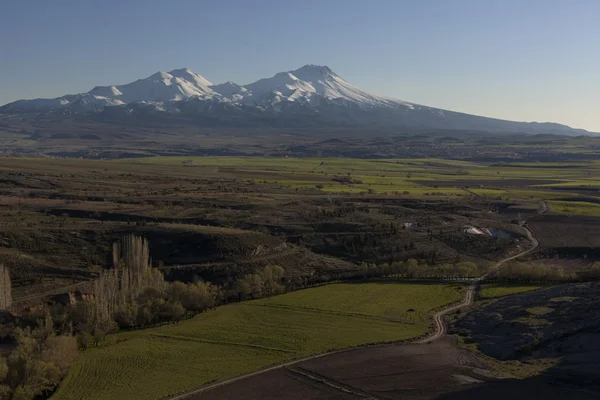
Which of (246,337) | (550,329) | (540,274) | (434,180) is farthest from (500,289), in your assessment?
(434,180)

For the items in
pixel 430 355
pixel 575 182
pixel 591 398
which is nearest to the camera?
pixel 591 398

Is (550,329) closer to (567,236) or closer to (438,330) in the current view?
(438,330)

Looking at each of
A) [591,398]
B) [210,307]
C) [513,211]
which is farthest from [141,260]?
[513,211]

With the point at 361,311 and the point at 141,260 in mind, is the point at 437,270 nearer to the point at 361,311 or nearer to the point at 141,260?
the point at 361,311

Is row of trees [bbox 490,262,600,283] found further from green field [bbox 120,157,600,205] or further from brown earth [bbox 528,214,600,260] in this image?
green field [bbox 120,157,600,205]

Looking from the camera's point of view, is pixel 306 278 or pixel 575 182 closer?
pixel 306 278

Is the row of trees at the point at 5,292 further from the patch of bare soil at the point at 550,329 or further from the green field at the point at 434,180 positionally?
the green field at the point at 434,180

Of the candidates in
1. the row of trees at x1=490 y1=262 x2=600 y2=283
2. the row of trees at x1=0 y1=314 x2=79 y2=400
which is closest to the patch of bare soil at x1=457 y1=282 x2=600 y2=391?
the row of trees at x1=490 y1=262 x2=600 y2=283
